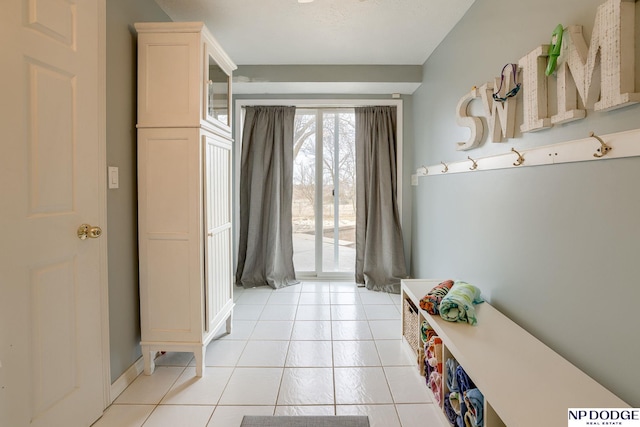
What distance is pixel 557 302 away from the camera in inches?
58.9

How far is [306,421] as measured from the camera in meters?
1.72

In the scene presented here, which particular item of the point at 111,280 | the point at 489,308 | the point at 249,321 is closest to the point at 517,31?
the point at 489,308

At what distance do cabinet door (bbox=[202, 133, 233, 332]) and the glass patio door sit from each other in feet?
5.11

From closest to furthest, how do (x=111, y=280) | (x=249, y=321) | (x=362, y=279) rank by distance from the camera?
1. (x=111, y=280)
2. (x=249, y=321)
3. (x=362, y=279)

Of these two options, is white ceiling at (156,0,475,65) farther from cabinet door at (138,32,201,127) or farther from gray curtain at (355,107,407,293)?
gray curtain at (355,107,407,293)

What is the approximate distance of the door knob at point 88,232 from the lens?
161cm

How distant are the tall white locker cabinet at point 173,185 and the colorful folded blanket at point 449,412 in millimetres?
1436

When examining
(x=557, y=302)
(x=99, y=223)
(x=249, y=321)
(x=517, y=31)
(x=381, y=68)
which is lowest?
(x=249, y=321)

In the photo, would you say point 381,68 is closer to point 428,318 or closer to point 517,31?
point 517,31

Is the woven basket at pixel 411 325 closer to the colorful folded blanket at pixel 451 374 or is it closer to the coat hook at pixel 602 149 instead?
the colorful folded blanket at pixel 451 374

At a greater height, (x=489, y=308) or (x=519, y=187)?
(x=519, y=187)

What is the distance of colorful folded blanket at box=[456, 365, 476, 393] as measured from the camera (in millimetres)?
1474

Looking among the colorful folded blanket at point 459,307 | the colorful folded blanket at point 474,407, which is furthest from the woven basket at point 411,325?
the colorful folded blanket at point 474,407

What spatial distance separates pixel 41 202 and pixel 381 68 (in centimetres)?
319
